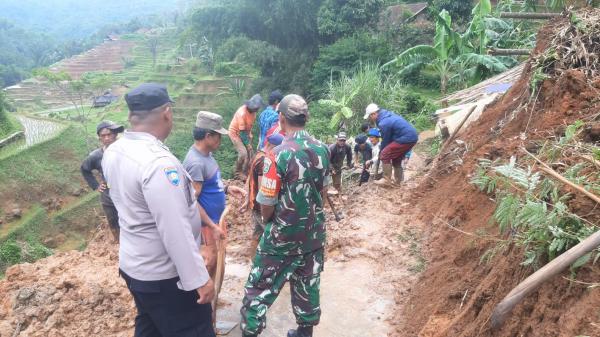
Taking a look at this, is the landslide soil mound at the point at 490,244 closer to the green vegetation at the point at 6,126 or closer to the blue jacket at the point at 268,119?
the blue jacket at the point at 268,119

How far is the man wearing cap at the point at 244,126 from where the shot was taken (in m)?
6.88

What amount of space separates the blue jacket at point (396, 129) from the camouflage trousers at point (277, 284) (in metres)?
3.83

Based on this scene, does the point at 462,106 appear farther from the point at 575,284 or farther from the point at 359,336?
the point at 575,284

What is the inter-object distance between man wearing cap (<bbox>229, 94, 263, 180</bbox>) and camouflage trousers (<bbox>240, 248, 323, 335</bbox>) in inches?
165

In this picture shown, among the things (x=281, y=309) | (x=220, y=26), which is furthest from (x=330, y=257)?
(x=220, y=26)

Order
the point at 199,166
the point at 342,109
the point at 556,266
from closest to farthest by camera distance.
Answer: the point at 556,266
the point at 199,166
the point at 342,109

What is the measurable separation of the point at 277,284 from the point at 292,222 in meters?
0.49

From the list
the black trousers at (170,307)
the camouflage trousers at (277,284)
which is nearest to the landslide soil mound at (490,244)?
the camouflage trousers at (277,284)

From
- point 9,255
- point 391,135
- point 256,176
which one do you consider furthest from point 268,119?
point 9,255

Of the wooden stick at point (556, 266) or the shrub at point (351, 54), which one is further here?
the shrub at point (351, 54)

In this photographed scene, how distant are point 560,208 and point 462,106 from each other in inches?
243

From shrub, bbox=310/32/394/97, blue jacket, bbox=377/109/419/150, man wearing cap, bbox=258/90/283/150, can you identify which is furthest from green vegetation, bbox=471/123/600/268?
shrub, bbox=310/32/394/97

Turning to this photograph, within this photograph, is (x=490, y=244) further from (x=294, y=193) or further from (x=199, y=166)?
(x=199, y=166)

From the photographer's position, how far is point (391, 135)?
6.63 metres
